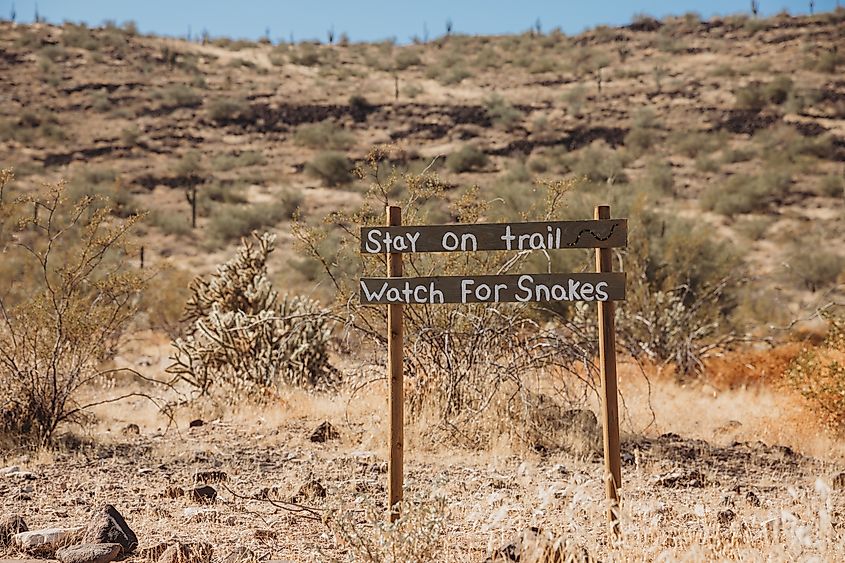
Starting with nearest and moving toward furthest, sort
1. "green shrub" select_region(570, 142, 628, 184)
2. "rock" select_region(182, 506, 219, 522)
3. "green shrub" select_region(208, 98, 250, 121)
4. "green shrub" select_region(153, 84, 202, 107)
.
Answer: "rock" select_region(182, 506, 219, 522) → "green shrub" select_region(570, 142, 628, 184) → "green shrub" select_region(208, 98, 250, 121) → "green shrub" select_region(153, 84, 202, 107)

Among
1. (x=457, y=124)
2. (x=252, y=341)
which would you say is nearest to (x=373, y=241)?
(x=252, y=341)

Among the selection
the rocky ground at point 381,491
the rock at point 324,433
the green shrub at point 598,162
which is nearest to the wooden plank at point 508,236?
the rocky ground at point 381,491

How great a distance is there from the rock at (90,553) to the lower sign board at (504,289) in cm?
183

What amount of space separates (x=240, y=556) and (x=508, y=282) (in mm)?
1997

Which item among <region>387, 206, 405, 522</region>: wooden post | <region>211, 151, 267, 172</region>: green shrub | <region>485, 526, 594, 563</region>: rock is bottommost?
<region>485, 526, 594, 563</region>: rock

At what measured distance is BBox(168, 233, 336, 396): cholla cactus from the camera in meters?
9.06

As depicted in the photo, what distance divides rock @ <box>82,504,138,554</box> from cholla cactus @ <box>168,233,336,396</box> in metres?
4.31

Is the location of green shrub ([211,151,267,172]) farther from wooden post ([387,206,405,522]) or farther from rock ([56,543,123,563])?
rock ([56,543,123,563])

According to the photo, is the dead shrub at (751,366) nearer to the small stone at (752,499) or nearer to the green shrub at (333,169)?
the small stone at (752,499)

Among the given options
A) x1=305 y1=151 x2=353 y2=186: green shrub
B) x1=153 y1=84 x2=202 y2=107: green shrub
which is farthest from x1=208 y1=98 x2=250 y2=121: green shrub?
x1=305 y1=151 x2=353 y2=186: green shrub

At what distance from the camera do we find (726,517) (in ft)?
15.1

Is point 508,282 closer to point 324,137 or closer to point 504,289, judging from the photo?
point 504,289

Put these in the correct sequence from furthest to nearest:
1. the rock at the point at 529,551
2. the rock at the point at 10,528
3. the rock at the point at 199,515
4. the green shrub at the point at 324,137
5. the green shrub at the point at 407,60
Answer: the green shrub at the point at 407,60 → the green shrub at the point at 324,137 → the rock at the point at 199,515 → the rock at the point at 10,528 → the rock at the point at 529,551

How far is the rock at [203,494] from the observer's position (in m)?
5.04
